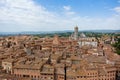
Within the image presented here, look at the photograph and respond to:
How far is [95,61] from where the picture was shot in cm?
5800

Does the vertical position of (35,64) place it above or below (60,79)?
above

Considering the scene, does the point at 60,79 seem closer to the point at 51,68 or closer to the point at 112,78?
the point at 51,68

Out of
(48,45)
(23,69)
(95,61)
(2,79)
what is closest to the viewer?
(2,79)

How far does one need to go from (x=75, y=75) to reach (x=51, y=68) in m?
6.65

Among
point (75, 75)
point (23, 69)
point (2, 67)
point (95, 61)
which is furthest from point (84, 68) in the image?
point (2, 67)

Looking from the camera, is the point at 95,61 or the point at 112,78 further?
the point at 95,61

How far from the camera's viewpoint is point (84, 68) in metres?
48.6

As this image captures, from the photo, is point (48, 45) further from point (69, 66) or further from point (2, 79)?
point (2, 79)

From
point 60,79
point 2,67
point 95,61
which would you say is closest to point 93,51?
point 95,61

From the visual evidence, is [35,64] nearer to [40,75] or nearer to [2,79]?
[40,75]

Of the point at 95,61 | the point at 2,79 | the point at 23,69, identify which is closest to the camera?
the point at 2,79

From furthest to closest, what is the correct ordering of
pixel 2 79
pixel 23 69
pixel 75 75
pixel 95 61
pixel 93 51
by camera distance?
1. pixel 93 51
2. pixel 95 61
3. pixel 23 69
4. pixel 75 75
5. pixel 2 79

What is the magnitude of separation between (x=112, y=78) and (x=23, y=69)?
77.2 ft

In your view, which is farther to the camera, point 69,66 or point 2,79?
point 69,66
